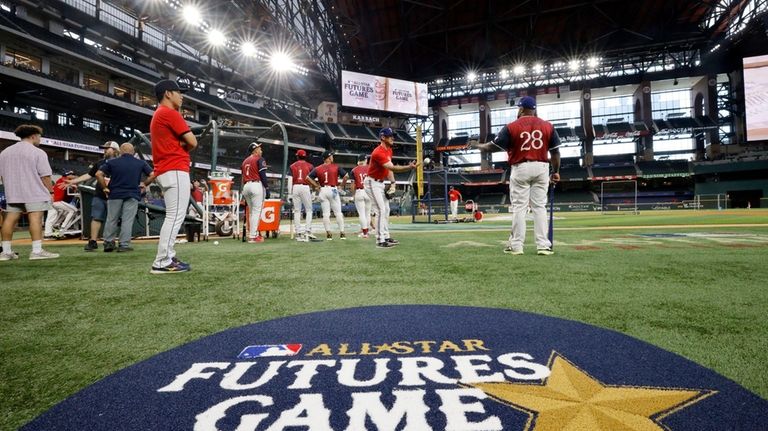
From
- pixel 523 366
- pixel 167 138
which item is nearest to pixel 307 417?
pixel 523 366

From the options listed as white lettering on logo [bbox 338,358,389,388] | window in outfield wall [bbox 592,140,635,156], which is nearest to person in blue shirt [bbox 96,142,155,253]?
white lettering on logo [bbox 338,358,389,388]

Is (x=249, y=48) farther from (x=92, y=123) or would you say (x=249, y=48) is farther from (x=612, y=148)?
(x=612, y=148)

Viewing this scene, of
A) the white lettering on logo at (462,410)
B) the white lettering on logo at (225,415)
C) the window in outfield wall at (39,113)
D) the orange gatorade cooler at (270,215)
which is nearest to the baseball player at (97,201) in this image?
the orange gatorade cooler at (270,215)

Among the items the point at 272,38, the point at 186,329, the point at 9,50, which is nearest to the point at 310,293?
the point at 186,329

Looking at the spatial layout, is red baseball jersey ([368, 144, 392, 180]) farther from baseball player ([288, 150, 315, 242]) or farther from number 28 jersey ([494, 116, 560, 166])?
baseball player ([288, 150, 315, 242])

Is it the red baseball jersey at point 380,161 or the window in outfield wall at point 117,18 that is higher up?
the window in outfield wall at point 117,18

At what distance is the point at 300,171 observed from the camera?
8.08 meters

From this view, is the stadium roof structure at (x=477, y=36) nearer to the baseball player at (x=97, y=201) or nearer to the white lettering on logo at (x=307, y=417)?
the baseball player at (x=97, y=201)

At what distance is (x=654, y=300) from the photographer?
7.79 feet

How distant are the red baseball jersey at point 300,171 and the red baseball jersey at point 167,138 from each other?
4187 mm

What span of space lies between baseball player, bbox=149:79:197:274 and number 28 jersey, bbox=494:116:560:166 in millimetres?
3927

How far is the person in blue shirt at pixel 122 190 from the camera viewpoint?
19.7ft

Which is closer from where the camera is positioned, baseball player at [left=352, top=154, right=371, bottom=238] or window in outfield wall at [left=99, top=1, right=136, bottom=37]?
baseball player at [left=352, top=154, right=371, bottom=238]

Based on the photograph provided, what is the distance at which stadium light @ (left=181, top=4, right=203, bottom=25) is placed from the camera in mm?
25753
